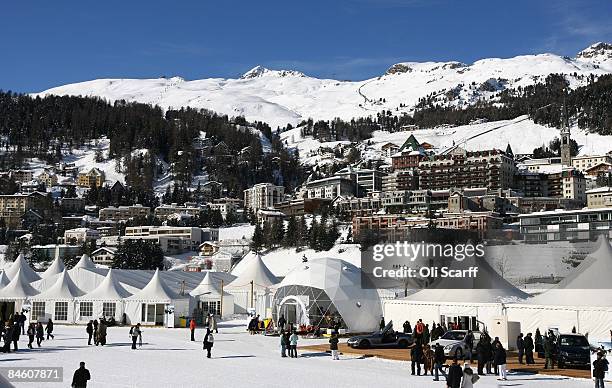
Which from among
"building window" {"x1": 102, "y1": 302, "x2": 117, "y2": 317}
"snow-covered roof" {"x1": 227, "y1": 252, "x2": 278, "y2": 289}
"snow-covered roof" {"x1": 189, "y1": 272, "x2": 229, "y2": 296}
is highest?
"snow-covered roof" {"x1": 227, "y1": 252, "x2": 278, "y2": 289}

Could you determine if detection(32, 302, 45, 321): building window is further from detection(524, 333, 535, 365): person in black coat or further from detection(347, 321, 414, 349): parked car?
detection(524, 333, 535, 365): person in black coat

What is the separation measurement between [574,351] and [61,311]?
30131 mm

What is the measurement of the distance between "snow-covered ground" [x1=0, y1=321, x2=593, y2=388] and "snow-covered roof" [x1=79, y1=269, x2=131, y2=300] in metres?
11.0

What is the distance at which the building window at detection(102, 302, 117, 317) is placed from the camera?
1594 inches

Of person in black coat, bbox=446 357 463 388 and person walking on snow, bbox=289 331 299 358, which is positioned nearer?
person in black coat, bbox=446 357 463 388

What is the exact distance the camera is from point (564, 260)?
59031mm

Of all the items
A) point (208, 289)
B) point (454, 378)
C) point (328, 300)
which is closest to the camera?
point (454, 378)

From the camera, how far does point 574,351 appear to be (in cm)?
2156

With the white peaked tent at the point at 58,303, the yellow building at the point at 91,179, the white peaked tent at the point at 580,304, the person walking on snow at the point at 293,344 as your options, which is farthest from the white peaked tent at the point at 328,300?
the yellow building at the point at 91,179

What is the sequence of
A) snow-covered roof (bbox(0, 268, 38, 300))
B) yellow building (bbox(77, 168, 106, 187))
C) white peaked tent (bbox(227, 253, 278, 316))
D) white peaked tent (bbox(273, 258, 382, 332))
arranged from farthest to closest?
1. yellow building (bbox(77, 168, 106, 187))
2. white peaked tent (bbox(227, 253, 278, 316))
3. snow-covered roof (bbox(0, 268, 38, 300))
4. white peaked tent (bbox(273, 258, 382, 332))

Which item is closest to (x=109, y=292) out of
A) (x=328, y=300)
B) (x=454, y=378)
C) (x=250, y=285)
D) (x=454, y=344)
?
(x=250, y=285)

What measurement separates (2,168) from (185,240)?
78.9 metres

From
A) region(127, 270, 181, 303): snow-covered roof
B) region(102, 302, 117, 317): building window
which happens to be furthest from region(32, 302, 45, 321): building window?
region(127, 270, 181, 303): snow-covered roof

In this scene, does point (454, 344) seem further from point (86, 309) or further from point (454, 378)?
point (86, 309)
